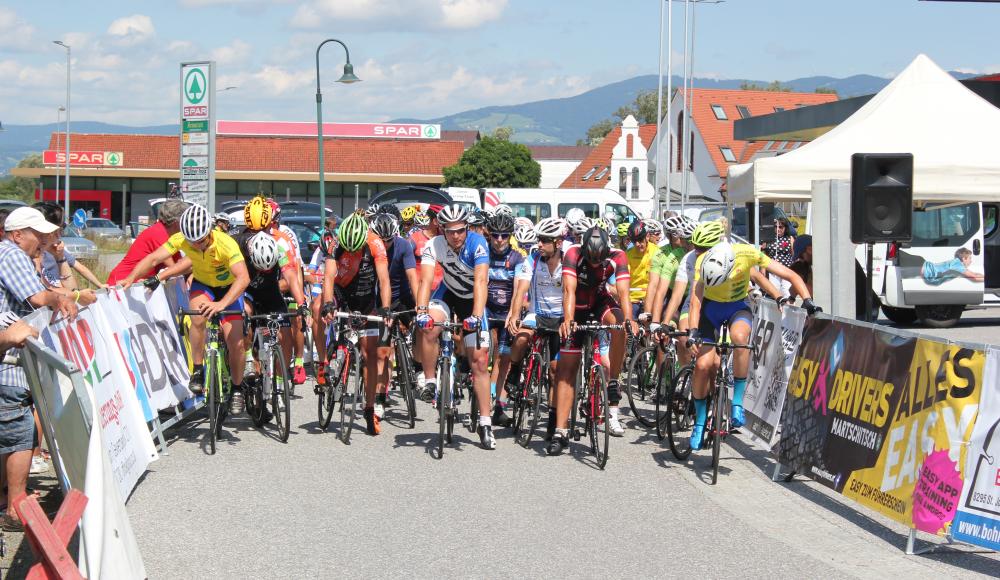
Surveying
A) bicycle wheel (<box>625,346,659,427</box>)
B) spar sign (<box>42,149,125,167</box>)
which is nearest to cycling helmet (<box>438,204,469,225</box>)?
bicycle wheel (<box>625,346,659,427</box>)

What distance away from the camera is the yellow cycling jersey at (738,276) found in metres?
9.51

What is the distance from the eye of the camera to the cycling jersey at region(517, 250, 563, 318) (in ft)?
32.9

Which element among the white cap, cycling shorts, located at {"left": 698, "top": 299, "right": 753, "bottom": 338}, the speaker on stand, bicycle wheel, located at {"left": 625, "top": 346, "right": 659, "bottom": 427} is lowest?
bicycle wheel, located at {"left": 625, "top": 346, "right": 659, "bottom": 427}

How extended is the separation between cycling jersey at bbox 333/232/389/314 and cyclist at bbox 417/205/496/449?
1.74ft

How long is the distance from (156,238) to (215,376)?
2516 mm

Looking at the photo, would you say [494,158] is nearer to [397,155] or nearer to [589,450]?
[397,155]

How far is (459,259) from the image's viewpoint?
34.0ft

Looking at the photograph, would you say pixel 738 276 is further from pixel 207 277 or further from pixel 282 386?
pixel 207 277

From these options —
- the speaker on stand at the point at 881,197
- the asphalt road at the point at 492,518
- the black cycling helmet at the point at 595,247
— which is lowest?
the asphalt road at the point at 492,518

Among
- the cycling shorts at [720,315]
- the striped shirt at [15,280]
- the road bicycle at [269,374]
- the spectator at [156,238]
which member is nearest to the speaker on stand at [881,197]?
the cycling shorts at [720,315]

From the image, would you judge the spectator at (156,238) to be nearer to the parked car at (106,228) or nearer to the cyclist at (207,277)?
the cyclist at (207,277)

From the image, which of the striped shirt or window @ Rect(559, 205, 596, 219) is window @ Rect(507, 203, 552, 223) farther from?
the striped shirt

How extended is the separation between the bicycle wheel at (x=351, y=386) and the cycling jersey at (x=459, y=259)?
1025 millimetres

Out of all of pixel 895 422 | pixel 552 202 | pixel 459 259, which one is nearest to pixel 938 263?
pixel 552 202
